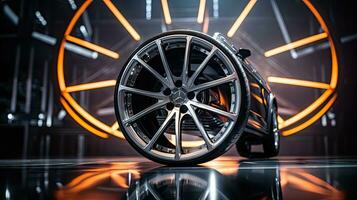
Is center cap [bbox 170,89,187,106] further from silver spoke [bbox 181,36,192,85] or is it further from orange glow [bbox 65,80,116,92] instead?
orange glow [bbox 65,80,116,92]

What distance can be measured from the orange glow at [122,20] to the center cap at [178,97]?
2665mm

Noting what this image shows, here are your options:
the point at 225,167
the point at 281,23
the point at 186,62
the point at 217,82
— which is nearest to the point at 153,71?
the point at 186,62

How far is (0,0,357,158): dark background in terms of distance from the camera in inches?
163

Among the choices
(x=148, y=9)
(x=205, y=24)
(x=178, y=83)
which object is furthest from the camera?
(x=148, y=9)

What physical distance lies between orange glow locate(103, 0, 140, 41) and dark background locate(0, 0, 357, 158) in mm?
353

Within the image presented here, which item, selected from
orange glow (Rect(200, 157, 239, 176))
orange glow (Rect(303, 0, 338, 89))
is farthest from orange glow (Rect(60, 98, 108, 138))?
orange glow (Rect(303, 0, 338, 89))

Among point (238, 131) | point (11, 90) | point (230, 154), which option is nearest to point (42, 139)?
point (11, 90)

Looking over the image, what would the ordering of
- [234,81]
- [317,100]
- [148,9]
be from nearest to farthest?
1. [234,81]
2. [317,100]
3. [148,9]

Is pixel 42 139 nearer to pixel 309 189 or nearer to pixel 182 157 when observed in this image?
pixel 182 157

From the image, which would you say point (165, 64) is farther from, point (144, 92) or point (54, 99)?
point (54, 99)

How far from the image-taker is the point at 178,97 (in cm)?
175

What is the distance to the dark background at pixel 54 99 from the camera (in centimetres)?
414

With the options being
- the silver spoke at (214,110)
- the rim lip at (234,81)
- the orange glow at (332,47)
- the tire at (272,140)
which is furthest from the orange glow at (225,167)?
the orange glow at (332,47)

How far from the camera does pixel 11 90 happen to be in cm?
489
